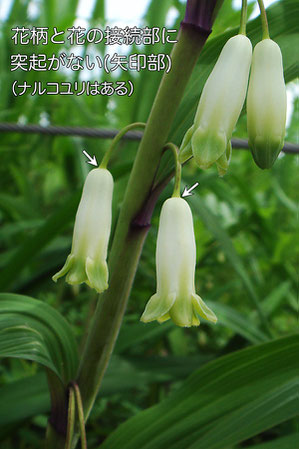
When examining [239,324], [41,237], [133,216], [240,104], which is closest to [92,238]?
[133,216]

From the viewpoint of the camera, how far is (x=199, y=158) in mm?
344

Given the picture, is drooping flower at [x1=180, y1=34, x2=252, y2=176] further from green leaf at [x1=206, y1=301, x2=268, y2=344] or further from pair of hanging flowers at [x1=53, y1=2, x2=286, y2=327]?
green leaf at [x1=206, y1=301, x2=268, y2=344]

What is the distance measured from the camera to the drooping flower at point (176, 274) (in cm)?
39

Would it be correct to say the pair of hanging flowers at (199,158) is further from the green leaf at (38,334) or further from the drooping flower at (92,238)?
the green leaf at (38,334)

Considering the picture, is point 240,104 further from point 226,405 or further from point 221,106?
point 226,405

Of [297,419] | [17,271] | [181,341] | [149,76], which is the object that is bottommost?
[297,419]

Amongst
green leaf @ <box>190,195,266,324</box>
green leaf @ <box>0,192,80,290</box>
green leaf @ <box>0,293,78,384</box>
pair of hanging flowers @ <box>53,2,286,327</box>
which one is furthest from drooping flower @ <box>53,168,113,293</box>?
green leaf @ <box>190,195,266,324</box>

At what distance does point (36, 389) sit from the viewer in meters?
0.65

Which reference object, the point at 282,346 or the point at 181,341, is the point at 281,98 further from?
the point at 181,341

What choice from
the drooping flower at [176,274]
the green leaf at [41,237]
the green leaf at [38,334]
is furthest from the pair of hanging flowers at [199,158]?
the green leaf at [41,237]

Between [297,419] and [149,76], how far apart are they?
758 millimetres

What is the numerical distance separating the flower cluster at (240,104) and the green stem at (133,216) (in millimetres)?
49

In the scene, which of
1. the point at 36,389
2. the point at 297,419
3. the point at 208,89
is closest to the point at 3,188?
the point at 36,389

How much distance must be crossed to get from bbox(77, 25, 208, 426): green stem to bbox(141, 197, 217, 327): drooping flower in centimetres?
5
